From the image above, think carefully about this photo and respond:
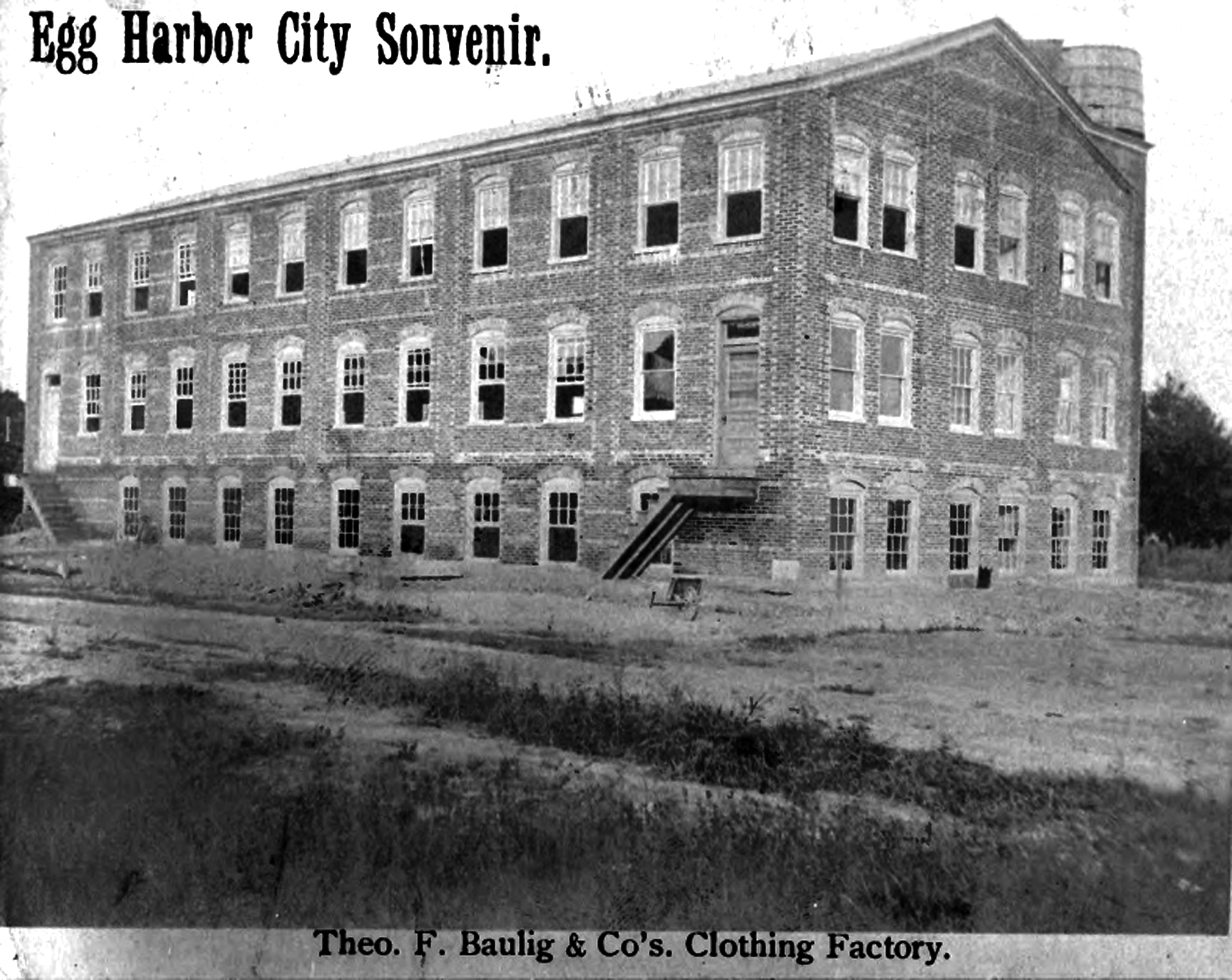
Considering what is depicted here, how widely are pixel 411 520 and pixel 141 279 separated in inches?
133

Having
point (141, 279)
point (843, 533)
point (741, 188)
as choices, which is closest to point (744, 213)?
point (741, 188)

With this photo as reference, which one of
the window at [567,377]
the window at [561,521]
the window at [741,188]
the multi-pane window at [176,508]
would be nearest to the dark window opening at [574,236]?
the window at [567,377]

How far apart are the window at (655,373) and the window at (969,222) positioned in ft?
10.1

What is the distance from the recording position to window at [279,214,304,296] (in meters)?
10.4

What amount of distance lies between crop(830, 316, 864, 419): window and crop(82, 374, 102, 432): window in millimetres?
7141

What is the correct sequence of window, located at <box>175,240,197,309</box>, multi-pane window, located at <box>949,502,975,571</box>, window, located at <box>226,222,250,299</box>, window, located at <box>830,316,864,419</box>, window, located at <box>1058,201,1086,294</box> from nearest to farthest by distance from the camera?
1. window, located at <box>226,222,250,299</box>
2. window, located at <box>175,240,197,309</box>
3. window, located at <box>1058,201,1086,294</box>
4. multi-pane window, located at <box>949,502,975,571</box>
5. window, located at <box>830,316,864,419</box>

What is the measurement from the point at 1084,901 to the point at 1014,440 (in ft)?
18.7

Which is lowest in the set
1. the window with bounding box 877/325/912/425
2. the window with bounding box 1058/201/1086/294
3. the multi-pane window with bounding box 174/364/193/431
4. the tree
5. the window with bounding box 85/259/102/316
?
the tree

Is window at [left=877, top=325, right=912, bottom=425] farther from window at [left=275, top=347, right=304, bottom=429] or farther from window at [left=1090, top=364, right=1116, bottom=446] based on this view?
window at [left=275, top=347, right=304, bottom=429]

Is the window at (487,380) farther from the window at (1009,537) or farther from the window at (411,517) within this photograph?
the window at (1009,537)

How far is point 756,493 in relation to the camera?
11586 mm

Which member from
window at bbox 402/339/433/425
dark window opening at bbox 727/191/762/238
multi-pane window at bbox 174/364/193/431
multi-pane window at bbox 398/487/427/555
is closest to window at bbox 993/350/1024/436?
dark window opening at bbox 727/191/762/238

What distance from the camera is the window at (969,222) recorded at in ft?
34.4

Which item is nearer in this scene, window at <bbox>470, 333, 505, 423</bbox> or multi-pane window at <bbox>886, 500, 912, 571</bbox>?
window at <bbox>470, 333, 505, 423</bbox>
